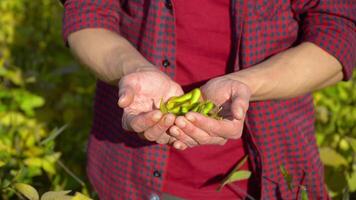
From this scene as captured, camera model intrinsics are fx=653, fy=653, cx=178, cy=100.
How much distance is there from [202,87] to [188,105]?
104mm

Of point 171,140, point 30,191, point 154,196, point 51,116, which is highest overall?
point 171,140

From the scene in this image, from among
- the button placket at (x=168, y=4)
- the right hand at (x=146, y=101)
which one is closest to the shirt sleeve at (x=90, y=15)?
the button placket at (x=168, y=4)

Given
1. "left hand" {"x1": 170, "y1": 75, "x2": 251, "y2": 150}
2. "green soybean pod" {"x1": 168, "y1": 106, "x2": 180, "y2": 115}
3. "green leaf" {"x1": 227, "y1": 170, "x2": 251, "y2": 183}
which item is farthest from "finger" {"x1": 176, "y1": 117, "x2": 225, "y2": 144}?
"green leaf" {"x1": 227, "y1": 170, "x2": 251, "y2": 183}

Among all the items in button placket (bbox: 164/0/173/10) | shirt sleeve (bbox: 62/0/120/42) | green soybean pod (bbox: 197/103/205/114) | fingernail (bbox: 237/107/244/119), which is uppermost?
button placket (bbox: 164/0/173/10)

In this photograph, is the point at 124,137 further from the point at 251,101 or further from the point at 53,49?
the point at 53,49

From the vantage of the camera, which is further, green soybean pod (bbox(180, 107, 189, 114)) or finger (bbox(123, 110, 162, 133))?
green soybean pod (bbox(180, 107, 189, 114))

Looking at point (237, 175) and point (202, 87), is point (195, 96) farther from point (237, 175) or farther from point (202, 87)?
point (237, 175)

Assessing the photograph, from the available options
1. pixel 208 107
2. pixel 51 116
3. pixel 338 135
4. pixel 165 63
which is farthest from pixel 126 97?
pixel 51 116

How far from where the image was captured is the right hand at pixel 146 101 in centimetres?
138

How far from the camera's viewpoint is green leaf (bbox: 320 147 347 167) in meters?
2.26

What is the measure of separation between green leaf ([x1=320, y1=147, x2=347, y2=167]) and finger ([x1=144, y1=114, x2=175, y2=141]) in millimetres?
1013

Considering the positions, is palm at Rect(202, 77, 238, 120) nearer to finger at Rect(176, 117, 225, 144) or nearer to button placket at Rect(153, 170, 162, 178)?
finger at Rect(176, 117, 225, 144)

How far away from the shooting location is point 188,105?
1490 millimetres

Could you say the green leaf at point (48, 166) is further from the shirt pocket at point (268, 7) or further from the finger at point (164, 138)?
the shirt pocket at point (268, 7)
